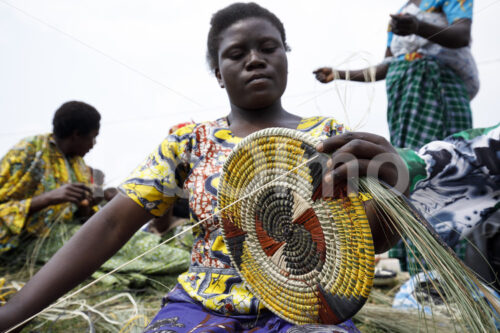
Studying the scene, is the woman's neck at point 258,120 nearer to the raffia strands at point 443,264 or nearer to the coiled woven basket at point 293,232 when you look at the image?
the coiled woven basket at point 293,232

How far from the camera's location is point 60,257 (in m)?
0.93

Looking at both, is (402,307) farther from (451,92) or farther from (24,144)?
(24,144)

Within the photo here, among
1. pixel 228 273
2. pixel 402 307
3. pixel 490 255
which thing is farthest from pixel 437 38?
pixel 228 273

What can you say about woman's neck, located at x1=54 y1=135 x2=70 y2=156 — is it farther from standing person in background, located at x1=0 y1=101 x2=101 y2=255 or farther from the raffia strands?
the raffia strands

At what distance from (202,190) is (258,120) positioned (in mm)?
272

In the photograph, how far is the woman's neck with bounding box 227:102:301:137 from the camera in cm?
107

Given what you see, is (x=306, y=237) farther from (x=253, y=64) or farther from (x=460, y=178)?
(x=460, y=178)

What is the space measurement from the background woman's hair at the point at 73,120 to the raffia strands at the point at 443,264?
2.61 metres

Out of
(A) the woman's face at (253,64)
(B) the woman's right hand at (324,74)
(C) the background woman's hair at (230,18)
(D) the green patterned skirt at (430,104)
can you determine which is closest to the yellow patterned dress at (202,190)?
(A) the woman's face at (253,64)

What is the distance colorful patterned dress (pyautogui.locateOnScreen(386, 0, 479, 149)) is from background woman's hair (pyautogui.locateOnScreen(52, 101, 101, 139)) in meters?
2.19

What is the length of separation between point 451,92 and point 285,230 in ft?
5.14

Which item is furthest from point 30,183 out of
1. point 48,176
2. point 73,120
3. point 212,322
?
point 212,322

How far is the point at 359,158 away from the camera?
26.9 inches

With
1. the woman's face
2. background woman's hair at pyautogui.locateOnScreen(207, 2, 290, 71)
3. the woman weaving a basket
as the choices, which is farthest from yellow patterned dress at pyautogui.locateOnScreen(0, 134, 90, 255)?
the woman's face
